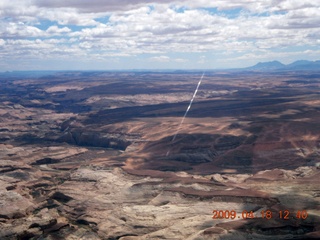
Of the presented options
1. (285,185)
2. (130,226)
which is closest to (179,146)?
(285,185)

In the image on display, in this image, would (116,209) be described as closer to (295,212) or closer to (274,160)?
(295,212)
